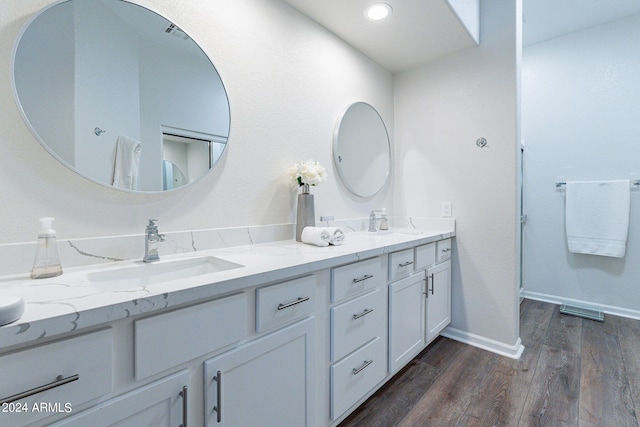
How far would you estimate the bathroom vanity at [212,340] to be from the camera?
0.57 meters

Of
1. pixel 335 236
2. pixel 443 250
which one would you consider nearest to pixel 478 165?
pixel 443 250

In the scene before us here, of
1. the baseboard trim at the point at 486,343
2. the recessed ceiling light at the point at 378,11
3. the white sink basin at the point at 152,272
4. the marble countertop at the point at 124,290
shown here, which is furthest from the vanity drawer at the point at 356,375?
the recessed ceiling light at the point at 378,11

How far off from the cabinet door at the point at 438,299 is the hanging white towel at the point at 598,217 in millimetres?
1688

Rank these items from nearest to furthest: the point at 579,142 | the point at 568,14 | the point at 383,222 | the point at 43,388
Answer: the point at 43,388
the point at 383,222
the point at 568,14
the point at 579,142

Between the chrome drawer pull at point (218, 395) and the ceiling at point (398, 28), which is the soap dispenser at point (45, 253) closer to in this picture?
the chrome drawer pull at point (218, 395)

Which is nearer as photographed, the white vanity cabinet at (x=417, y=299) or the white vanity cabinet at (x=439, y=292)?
the white vanity cabinet at (x=417, y=299)

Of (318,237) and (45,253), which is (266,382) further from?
(45,253)

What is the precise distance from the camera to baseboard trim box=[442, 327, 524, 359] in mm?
1980

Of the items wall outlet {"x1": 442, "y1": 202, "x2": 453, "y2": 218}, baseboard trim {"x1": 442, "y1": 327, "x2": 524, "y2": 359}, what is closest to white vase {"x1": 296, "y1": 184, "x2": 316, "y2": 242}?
wall outlet {"x1": 442, "y1": 202, "x2": 453, "y2": 218}

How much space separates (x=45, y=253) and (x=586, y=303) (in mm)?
4092

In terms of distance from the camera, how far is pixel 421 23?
72.6 inches

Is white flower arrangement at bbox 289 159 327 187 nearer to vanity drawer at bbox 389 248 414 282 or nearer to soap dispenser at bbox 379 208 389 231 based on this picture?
vanity drawer at bbox 389 248 414 282

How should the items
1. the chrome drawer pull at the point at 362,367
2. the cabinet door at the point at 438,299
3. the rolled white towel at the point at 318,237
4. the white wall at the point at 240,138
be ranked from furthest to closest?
the cabinet door at the point at 438,299, the rolled white towel at the point at 318,237, the chrome drawer pull at the point at 362,367, the white wall at the point at 240,138

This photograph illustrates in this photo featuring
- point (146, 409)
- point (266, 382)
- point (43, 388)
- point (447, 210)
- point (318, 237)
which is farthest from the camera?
point (447, 210)
